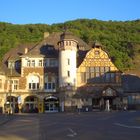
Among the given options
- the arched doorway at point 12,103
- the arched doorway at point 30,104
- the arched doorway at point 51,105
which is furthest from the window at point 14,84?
the arched doorway at point 51,105

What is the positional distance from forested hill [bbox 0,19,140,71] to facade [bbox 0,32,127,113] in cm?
3204

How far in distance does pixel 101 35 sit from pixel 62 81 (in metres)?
64.8

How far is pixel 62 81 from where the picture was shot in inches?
2975

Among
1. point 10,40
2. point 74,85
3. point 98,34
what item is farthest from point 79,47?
point 98,34

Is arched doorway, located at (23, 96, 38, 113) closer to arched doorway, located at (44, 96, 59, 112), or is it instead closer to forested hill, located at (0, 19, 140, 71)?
arched doorway, located at (44, 96, 59, 112)

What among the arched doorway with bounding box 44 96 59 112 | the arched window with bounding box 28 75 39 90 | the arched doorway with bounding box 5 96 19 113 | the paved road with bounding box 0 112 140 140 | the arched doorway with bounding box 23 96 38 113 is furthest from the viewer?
the arched window with bounding box 28 75 39 90

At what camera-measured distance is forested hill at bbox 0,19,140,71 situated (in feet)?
401

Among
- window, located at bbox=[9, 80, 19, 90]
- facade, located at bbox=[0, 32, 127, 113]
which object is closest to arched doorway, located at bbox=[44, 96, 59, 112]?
facade, located at bbox=[0, 32, 127, 113]

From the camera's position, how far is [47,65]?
258 feet

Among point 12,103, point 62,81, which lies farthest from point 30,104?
point 62,81

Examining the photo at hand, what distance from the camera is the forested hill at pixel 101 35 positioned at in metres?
122

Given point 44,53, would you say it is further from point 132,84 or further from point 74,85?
point 132,84

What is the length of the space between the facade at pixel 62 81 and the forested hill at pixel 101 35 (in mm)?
32045

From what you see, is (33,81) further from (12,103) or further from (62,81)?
(62,81)
